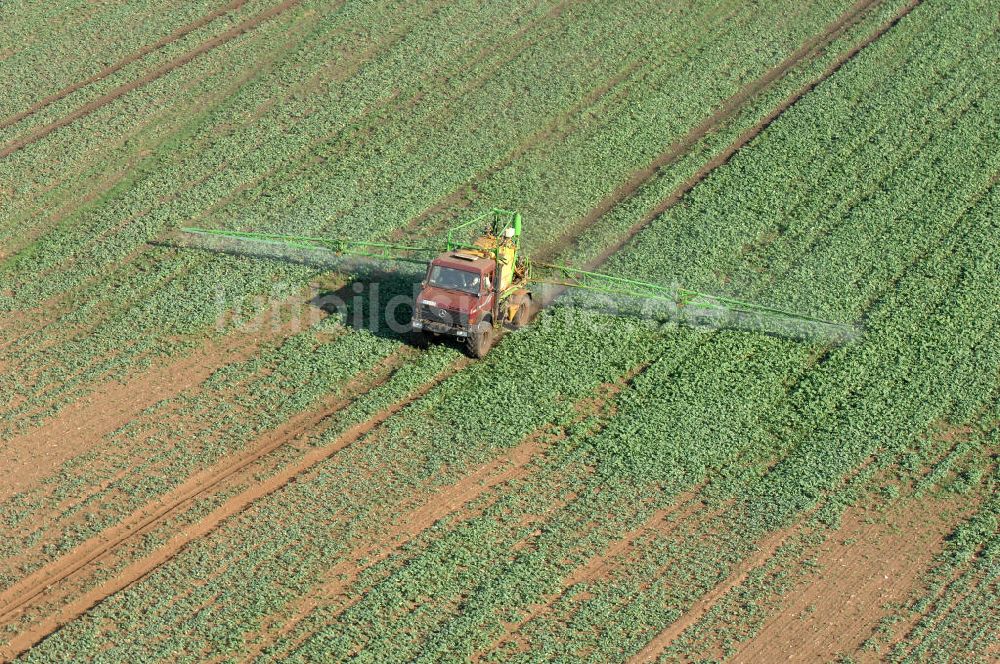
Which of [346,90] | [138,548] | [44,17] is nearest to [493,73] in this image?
[346,90]

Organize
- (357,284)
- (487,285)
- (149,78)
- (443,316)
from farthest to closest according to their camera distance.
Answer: (149,78), (357,284), (487,285), (443,316)

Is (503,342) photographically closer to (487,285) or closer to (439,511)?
(487,285)

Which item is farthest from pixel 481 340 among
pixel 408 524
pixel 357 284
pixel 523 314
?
pixel 408 524

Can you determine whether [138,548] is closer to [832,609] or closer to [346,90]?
[832,609]

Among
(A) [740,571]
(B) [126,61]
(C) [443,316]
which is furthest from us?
(B) [126,61]

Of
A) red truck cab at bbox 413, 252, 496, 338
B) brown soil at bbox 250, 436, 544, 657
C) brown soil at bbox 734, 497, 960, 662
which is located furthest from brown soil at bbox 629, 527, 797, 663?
red truck cab at bbox 413, 252, 496, 338

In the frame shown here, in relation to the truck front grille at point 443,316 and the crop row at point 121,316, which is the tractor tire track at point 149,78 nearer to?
the crop row at point 121,316
